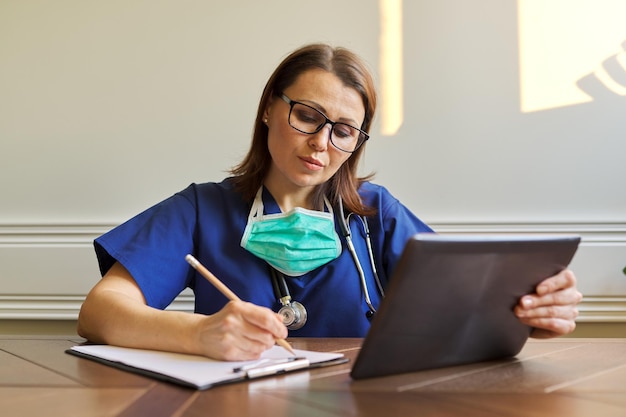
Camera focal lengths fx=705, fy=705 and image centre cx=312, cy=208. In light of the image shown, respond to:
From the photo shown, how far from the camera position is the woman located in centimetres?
161

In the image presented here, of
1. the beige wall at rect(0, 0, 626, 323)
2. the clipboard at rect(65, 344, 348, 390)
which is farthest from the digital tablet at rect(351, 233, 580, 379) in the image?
the beige wall at rect(0, 0, 626, 323)

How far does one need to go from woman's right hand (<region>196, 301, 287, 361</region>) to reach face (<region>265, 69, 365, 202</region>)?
0.68 meters

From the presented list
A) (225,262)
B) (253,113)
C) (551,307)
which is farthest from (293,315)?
(253,113)

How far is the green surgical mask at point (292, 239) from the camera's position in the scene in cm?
166

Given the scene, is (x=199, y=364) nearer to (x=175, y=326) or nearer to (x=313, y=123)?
(x=175, y=326)

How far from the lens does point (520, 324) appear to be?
44.6 inches

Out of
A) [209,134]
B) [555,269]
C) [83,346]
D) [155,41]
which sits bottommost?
[83,346]

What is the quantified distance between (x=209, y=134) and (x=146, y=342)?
129 cm

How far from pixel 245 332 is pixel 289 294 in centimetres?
64

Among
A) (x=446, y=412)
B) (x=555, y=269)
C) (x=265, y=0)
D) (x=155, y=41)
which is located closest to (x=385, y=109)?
(x=265, y=0)

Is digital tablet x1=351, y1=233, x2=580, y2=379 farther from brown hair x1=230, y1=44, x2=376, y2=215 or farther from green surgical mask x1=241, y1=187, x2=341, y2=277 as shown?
brown hair x1=230, y1=44, x2=376, y2=215

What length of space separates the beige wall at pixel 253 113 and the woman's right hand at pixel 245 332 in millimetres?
1370

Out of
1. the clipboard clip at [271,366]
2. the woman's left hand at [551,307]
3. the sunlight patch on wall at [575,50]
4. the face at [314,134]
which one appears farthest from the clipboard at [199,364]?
the sunlight patch on wall at [575,50]

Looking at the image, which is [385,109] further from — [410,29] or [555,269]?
[555,269]
